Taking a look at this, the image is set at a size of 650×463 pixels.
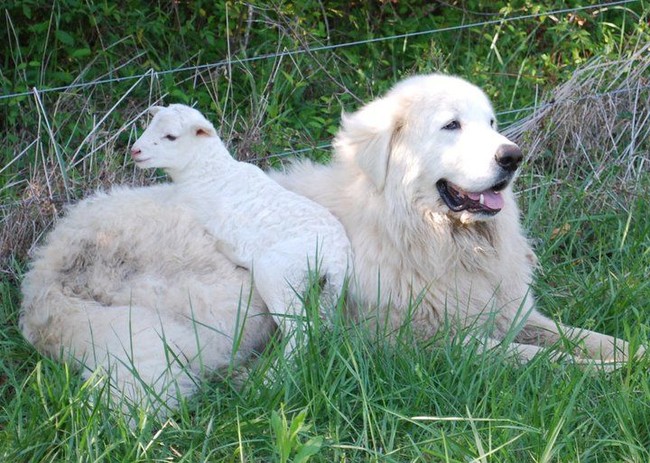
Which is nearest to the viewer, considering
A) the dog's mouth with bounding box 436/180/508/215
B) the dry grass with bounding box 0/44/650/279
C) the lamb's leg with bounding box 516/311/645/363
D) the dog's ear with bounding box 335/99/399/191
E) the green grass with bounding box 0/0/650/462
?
the green grass with bounding box 0/0/650/462

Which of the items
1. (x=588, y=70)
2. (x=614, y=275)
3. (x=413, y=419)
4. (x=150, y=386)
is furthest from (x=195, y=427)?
(x=588, y=70)

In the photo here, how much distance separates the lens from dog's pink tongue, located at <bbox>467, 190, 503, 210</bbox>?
14.1 feet

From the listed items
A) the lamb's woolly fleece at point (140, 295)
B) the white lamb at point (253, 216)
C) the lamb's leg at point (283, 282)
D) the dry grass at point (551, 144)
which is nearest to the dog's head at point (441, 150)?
the white lamb at point (253, 216)

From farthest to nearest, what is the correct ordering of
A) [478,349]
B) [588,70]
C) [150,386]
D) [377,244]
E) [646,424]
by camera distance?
[588,70]
[377,244]
[478,349]
[150,386]
[646,424]

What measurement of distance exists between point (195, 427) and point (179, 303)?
0.85m

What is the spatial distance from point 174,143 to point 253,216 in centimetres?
49

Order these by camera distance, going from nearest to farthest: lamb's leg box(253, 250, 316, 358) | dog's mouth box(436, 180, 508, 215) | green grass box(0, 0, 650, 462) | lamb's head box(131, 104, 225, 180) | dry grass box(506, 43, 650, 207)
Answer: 1. green grass box(0, 0, 650, 462)
2. lamb's leg box(253, 250, 316, 358)
3. dog's mouth box(436, 180, 508, 215)
4. lamb's head box(131, 104, 225, 180)
5. dry grass box(506, 43, 650, 207)

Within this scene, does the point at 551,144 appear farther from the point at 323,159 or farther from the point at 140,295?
the point at 140,295

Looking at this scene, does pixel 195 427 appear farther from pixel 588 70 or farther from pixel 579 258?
pixel 588 70

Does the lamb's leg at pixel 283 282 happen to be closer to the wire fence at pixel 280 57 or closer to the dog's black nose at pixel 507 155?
the dog's black nose at pixel 507 155

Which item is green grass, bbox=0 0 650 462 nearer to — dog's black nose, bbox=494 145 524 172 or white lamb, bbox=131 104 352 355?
white lamb, bbox=131 104 352 355

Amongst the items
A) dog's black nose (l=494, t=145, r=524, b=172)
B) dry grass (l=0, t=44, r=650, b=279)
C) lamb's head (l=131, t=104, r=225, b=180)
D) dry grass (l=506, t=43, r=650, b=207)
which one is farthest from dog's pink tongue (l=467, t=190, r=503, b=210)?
dry grass (l=506, t=43, r=650, b=207)

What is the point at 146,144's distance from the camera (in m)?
4.54

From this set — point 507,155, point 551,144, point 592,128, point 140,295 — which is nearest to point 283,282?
point 140,295
